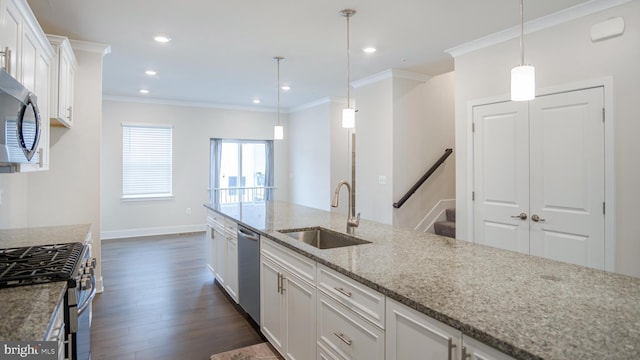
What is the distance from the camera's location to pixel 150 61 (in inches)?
181

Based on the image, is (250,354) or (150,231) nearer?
(250,354)

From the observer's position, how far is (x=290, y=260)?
2303 mm

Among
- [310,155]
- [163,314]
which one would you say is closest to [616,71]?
[163,314]

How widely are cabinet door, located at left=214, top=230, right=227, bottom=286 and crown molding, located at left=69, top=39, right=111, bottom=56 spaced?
232cm

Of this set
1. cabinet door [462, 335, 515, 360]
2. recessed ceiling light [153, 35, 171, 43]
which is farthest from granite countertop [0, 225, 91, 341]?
recessed ceiling light [153, 35, 171, 43]

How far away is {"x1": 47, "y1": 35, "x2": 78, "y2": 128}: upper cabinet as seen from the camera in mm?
3092

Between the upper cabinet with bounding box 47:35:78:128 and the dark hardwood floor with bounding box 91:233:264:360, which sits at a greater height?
the upper cabinet with bounding box 47:35:78:128

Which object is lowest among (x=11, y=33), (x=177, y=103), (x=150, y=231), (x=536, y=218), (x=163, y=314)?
(x=163, y=314)

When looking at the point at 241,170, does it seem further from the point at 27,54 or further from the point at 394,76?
the point at 27,54

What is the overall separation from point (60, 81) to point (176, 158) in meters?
4.26

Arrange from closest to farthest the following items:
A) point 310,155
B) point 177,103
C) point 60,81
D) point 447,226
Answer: point 60,81 < point 447,226 < point 177,103 < point 310,155

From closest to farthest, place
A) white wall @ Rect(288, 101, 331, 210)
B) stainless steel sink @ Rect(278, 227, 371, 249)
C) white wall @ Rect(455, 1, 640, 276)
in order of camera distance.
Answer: stainless steel sink @ Rect(278, 227, 371, 249) → white wall @ Rect(455, 1, 640, 276) → white wall @ Rect(288, 101, 331, 210)

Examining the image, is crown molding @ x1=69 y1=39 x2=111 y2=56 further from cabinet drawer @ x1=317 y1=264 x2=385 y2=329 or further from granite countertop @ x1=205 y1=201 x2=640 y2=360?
cabinet drawer @ x1=317 y1=264 x2=385 y2=329

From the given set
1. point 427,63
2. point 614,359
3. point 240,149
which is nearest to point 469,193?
point 427,63
